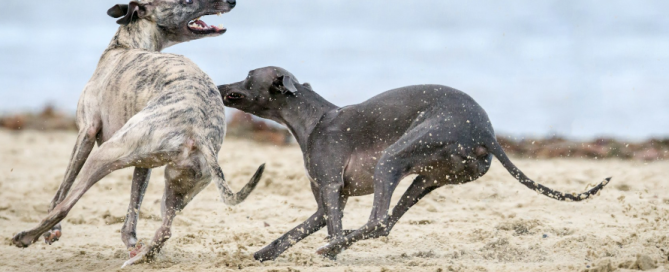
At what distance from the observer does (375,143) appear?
5.62 m

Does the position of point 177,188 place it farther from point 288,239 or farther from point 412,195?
point 412,195

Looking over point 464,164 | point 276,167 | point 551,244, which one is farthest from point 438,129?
point 276,167

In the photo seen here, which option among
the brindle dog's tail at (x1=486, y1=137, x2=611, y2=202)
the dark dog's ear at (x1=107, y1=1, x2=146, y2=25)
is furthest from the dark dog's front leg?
the dark dog's ear at (x1=107, y1=1, x2=146, y2=25)

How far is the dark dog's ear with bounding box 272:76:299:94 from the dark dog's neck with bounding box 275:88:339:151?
0.10 meters

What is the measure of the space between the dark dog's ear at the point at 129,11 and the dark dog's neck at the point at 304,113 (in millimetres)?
1680

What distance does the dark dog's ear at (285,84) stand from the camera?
19.5 ft

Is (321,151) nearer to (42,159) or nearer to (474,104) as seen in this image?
(474,104)

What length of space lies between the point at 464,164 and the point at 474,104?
47cm

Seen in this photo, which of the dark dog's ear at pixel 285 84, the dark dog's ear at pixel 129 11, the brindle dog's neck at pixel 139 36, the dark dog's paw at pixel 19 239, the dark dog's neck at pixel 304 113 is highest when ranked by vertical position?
the dark dog's ear at pixel 129 11

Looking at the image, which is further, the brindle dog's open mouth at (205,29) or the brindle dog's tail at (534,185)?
the brindle dog's open mouth at (205,29)

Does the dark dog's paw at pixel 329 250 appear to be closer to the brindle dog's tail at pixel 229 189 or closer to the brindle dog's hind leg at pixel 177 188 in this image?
the brindle dog's tail at pixel 229 189

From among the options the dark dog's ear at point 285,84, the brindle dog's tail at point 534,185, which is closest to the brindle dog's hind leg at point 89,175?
the dark dog's ear at point 285,84

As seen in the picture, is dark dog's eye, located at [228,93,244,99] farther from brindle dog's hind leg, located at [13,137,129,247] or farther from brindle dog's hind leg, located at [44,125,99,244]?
brindle dog's hind leg, located at [13,137,129,247]

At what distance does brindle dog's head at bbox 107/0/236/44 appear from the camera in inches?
262
